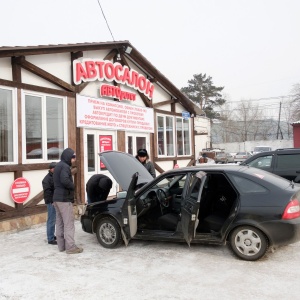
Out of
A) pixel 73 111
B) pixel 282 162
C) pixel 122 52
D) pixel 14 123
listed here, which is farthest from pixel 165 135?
pixel 14 123

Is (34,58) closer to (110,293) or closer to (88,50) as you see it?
(88,50)

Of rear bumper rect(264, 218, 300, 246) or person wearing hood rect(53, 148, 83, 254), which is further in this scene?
person wearing hood rect(53, 148, 83, 254)

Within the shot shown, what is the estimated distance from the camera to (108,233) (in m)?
6.02

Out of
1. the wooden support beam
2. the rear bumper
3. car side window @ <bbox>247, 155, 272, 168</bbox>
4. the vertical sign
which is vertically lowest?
the rear bumper

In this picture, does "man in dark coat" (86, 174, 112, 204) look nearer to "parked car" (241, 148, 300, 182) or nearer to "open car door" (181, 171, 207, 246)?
"open car door" (181, 171, 207, 246)

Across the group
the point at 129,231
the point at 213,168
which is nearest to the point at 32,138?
the point at 129,231

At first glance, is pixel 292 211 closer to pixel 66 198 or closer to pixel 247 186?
pixel 247 186

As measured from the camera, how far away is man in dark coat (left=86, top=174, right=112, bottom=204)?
650 cm

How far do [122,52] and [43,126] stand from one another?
4199mm

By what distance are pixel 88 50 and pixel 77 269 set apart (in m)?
6.89

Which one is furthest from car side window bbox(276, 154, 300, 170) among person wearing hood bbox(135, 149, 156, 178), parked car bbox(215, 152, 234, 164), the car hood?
parked car bbox(215, 152, 234, 164)

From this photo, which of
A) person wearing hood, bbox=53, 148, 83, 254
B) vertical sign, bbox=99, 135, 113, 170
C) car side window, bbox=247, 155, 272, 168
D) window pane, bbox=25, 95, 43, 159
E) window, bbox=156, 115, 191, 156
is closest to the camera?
person wearing hood, bbox=53, 148, 83, 254

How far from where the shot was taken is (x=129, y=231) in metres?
5.68

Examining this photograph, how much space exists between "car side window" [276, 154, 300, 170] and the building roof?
567cm
